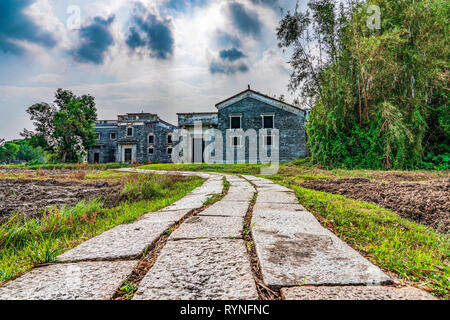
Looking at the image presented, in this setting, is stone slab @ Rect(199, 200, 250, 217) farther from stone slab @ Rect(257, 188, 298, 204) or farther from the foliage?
the foliage

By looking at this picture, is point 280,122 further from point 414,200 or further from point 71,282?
point 71,282

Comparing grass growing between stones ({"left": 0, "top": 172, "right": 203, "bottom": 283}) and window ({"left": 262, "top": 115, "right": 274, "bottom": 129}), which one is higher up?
window ({"left": 262, "top": 115, "right": 274, "bottom": 129})

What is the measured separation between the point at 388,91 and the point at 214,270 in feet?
33.4

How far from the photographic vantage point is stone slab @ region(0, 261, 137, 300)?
27.6 inches

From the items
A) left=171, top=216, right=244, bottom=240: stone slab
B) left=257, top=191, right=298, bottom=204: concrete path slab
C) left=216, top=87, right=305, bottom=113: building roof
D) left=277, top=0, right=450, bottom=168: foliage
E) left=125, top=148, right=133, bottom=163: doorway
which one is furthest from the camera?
left=125, top=148, right=133, bottom=163: doorway

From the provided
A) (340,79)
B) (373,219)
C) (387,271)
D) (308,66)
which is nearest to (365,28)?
(340,79)

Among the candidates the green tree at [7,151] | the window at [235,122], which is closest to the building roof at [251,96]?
the window at [235,122]

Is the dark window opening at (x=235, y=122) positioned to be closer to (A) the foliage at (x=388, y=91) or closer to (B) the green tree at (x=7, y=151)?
(A) the foliage at (x=388, y=91)

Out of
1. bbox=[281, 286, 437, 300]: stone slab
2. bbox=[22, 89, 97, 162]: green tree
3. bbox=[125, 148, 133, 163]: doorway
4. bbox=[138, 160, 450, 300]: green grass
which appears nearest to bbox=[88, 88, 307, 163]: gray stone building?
bbox=[125, 148, 133, 163]: doorway

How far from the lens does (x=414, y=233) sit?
1538 mm

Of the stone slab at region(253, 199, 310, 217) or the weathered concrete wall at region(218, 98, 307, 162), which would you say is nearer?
the stone slab at region(253, 199, 310, 217)

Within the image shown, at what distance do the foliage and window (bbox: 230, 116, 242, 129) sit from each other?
8.45 metres
